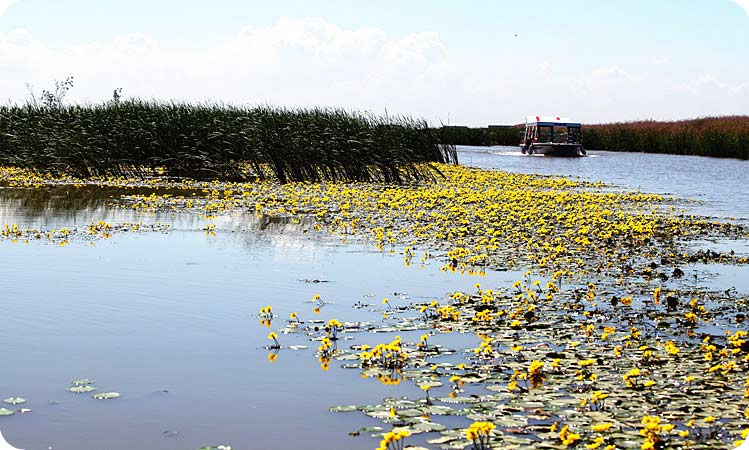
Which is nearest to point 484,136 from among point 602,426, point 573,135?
point 573,135

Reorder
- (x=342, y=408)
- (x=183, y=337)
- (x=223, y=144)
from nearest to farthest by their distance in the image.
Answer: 1. (x=342, y=408)
2. (x=183, y=337)
3. (x=223, y=144)

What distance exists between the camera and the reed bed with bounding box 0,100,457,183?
28219mm

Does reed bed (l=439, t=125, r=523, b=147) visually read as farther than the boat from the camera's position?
Yes

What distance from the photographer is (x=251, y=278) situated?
11.4 m

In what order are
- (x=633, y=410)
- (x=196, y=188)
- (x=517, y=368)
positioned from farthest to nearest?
(x=196, y=188) → (x=517, y=368) → (x=633, y=410)

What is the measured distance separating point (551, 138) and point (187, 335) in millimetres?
52448

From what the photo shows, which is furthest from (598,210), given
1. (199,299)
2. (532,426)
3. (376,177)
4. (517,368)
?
(532,426)

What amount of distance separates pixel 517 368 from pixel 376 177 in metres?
21.8

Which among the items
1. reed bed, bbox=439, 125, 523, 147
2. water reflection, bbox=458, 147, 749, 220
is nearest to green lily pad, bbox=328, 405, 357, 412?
water reflection, bbox=458, 147, 749, 220

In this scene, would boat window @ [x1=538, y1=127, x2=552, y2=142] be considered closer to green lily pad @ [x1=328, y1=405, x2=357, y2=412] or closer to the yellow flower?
green lily pad @ [x1=328, y1=405, x2=357, y2=412]

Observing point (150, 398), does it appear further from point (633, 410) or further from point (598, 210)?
point (598, 210)

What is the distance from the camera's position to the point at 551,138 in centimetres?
5884

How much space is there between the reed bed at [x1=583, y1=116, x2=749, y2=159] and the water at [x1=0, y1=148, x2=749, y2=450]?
137ft

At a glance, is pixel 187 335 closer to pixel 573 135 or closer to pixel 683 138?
pixel 573 135
